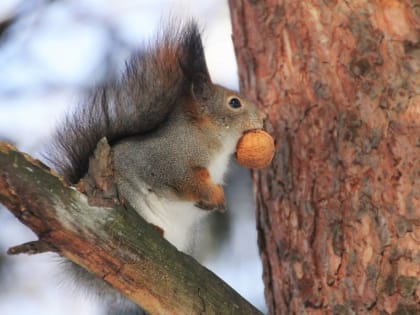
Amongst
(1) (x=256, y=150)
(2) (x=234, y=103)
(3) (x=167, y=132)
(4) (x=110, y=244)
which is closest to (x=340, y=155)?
(1) (x=256, y=150)

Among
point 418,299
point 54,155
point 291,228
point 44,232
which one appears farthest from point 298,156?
point 44,232

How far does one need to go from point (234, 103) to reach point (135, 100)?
0.27m

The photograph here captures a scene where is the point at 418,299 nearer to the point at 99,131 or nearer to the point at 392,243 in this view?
the point at 392,243

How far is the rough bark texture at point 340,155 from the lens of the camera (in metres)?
1.65

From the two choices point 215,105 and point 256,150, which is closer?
point 256,150

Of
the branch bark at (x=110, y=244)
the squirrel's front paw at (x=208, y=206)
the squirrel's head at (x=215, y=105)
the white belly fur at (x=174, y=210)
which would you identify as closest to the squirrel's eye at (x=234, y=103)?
the squirrel's head at (x=215, y=105)

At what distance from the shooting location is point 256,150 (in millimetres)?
1794

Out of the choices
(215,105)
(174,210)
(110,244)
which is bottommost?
(110,244)

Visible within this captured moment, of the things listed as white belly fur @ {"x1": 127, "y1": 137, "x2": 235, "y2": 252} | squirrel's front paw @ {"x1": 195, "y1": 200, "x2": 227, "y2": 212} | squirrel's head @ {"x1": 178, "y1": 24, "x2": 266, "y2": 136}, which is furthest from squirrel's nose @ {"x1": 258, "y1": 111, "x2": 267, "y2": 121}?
squirrel's front paw @ {"x1": 195, "y1": 200, "x2": 227, "y2": 212}

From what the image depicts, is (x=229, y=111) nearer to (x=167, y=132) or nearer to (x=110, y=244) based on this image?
(x=167, y=132)

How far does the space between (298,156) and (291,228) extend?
0.60ft

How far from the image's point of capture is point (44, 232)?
1.25m

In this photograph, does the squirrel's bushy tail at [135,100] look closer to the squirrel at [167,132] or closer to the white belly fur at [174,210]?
the squirrel at [167,132]

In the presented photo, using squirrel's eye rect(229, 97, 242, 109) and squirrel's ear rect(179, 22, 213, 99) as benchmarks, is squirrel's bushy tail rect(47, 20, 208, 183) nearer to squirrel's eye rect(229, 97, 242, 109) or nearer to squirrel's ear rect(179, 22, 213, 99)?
squirrel's ear rect(179, 22, 213, 99)
